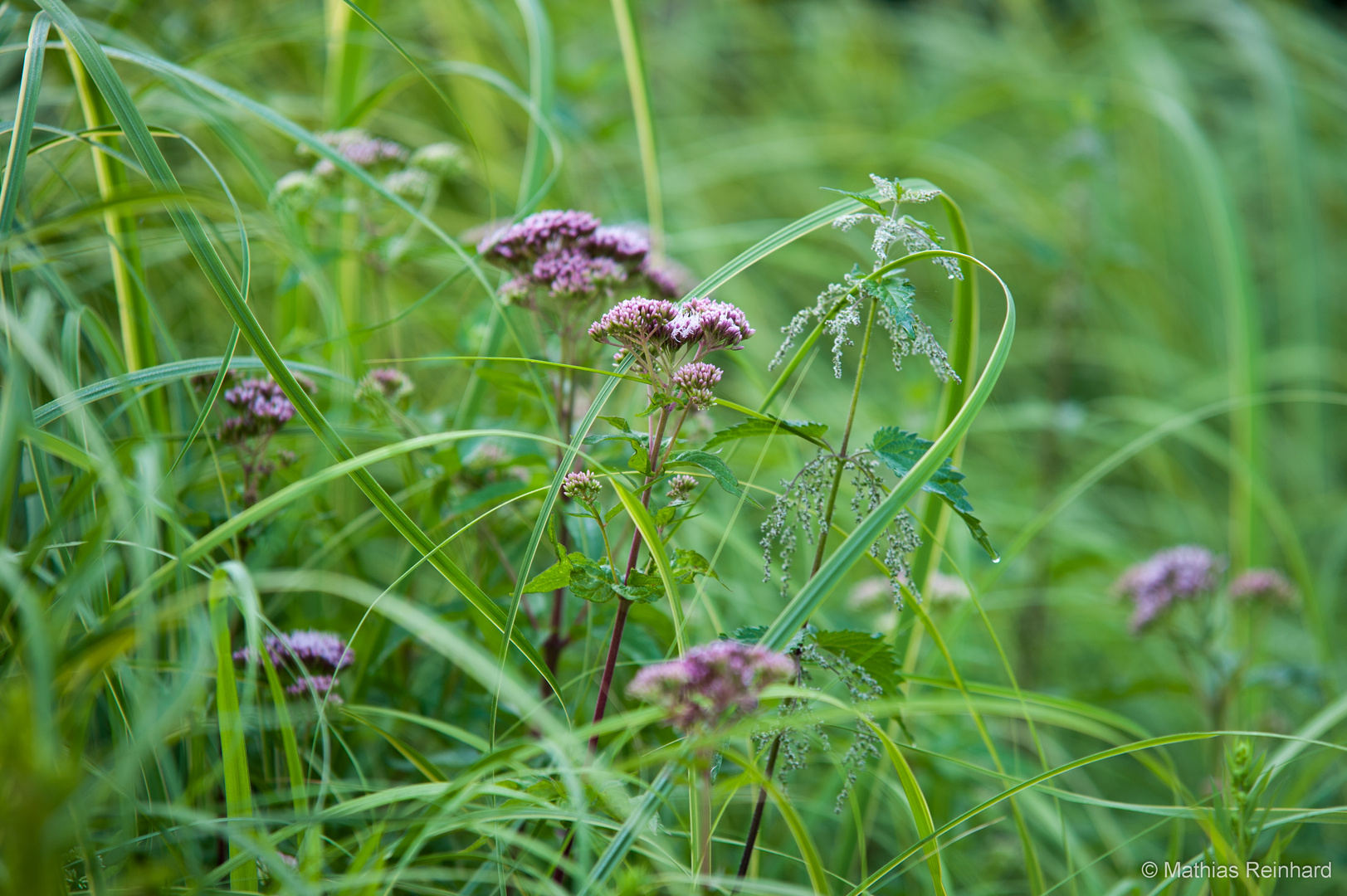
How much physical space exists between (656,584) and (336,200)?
1.27 metres

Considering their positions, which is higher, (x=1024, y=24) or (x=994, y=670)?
(x=1024, y=24)

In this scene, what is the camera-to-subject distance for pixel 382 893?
761mm

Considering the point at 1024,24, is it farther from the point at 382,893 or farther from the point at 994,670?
the point at 382,893

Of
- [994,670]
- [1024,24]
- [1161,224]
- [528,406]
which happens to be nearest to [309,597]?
[528,406]

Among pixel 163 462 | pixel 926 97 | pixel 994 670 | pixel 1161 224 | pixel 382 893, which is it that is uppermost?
pixel 926 97

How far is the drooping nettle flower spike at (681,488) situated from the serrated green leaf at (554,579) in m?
0.13

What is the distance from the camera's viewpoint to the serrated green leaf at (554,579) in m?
0.83

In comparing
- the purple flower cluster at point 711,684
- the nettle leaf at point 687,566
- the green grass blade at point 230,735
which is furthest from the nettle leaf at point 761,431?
the green grass blade at point 230,735

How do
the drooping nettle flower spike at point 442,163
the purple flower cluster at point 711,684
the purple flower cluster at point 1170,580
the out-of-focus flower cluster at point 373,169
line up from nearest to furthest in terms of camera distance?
1. the purple flower cluster at point 711,684
2. the out-of-focus flower cluster at point 373,169
3. the drooping nettle flower spike at point 442,163
4. the purple flower cluster at point 1170,580

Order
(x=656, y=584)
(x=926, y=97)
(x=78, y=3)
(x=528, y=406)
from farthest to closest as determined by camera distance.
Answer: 1. (x=926, y=97)
2. (x=78, y=3)
3. (x=528, y=406)
4. (x=656, y=584)

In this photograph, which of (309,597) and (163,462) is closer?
(163,462)

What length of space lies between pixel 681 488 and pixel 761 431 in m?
0.11

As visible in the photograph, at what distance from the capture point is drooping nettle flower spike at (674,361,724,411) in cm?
82

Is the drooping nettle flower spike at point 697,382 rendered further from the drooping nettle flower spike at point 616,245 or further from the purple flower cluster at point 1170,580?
the purple flower cluster at point 1170,580
